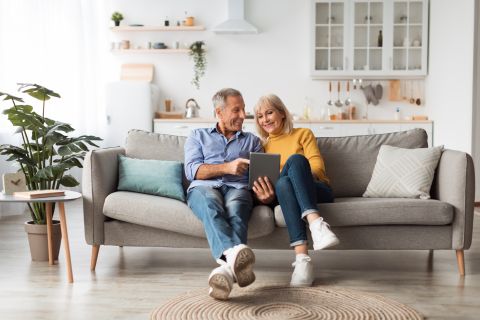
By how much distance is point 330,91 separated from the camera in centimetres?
743

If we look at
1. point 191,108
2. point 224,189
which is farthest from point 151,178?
point 191,108

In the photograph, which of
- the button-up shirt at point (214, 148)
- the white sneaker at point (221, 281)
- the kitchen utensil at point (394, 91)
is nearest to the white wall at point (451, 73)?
the kitchen utensil at point (394, 91)

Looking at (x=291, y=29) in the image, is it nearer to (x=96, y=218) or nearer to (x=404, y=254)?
(x=404, y=254)

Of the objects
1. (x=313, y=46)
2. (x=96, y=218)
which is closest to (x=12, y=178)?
(x=96, y=218)

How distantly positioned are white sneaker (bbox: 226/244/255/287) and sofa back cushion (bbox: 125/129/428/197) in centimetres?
111

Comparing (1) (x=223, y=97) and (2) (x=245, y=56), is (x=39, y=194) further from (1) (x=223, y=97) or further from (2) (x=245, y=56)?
(2) (x=245, y=56)

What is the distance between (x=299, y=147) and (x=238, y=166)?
42cm

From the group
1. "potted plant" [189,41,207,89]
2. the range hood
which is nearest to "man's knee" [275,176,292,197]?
the range hood

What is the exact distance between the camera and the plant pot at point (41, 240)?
3.80 m

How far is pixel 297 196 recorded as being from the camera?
130 inches

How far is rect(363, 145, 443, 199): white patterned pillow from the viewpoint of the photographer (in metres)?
3.63

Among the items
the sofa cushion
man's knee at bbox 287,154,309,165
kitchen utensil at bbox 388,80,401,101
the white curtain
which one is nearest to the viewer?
man's knee at bbox 287,154,309,165

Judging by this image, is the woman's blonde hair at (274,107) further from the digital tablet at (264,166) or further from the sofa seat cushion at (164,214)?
the sofa seat cushion at (164,214)

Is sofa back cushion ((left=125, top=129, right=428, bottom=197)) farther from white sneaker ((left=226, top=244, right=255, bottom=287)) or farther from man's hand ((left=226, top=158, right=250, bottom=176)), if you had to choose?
white sneaker ((left=226, top=244, right=255, bottom=287))
